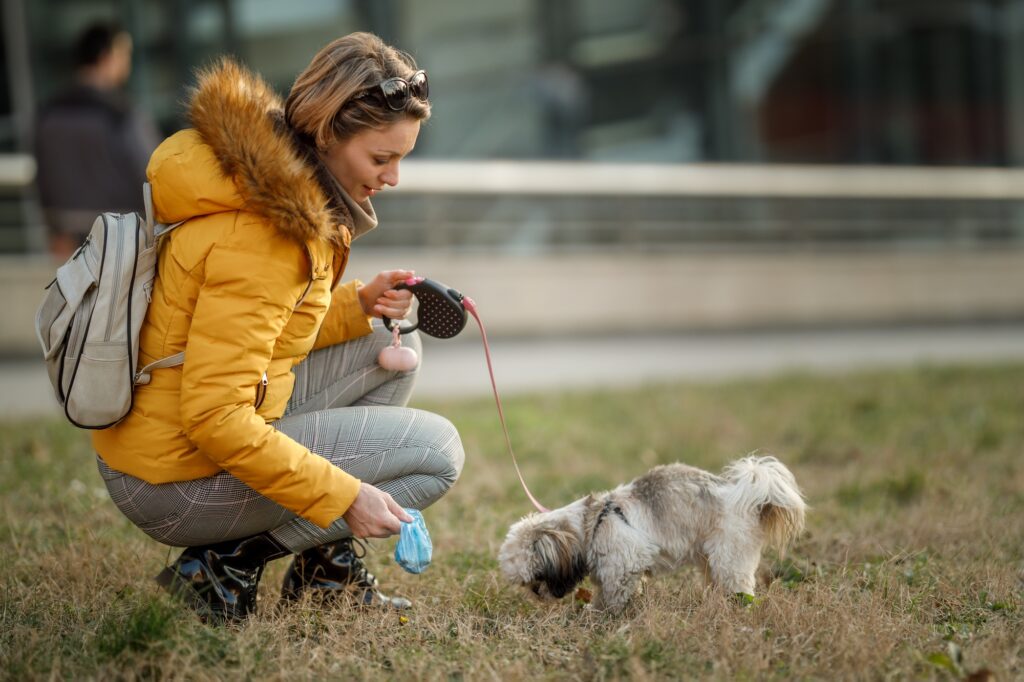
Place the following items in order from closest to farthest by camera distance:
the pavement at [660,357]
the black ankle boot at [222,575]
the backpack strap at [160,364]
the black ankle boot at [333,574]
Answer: the backpack strap at [160,364], the black ankle boot at [222,575], the black ankle boot at [333,574], the pavement at [660,357]

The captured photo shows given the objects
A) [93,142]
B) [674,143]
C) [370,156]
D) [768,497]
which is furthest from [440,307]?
[674,143]

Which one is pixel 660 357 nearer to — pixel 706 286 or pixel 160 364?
pixel 706 286

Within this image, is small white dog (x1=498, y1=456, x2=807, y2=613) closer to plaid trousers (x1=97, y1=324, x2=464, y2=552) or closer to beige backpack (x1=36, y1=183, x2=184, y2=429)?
plaid trousers (x1=97, y1=324, x2=464, y2=552)

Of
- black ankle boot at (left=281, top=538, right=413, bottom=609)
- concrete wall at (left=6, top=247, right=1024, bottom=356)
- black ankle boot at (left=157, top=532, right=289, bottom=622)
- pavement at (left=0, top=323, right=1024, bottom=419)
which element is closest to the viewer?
black ankle boot at (left=157, top=532, right=289, bottom=622)

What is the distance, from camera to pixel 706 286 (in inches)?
475

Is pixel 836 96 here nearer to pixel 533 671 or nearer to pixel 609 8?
pixel 609 8

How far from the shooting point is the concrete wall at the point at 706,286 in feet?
35.8

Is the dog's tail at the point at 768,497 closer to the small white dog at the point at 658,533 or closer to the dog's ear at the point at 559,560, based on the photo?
the small white dog at the point at 658,533

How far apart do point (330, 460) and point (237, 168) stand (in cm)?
87

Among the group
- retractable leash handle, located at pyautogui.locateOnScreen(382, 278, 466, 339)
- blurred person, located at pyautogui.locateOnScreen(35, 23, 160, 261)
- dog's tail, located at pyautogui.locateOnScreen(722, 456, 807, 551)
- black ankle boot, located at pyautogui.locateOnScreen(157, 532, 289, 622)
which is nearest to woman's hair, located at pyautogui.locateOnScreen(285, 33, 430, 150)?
retractable leash handle, located at pyautogui.locateOnScreen(382, 278, 466, 339)

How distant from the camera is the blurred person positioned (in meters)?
6.26

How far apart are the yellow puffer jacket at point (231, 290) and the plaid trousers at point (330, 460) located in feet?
0.37

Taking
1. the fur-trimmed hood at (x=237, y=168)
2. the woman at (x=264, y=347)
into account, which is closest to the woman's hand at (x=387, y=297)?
the woman at (x=264, y=347)

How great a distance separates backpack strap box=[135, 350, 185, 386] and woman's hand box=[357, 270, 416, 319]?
718 millimetres
